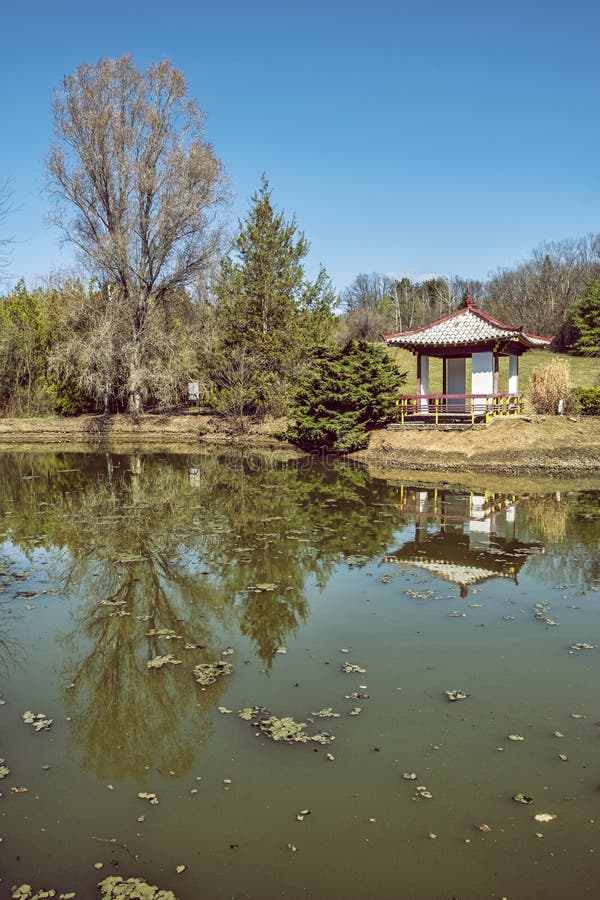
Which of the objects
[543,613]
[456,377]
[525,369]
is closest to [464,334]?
[456,377]

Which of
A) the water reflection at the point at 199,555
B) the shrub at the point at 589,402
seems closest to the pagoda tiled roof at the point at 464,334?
the shrub at the point at 589,402

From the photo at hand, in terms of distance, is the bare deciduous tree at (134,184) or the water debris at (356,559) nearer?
the water debris at (356,559)

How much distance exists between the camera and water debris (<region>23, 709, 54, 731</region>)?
575 cm

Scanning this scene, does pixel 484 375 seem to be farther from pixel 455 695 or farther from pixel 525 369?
pixel 525 369

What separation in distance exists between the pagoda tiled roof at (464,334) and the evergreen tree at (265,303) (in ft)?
20.7

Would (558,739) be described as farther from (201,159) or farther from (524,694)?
(201,159)

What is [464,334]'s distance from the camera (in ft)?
89.4

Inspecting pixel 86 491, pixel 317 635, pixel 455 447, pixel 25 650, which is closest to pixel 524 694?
pixel 317 635

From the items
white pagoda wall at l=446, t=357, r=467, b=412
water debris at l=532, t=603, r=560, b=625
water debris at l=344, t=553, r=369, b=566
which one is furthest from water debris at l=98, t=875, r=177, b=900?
white pagoda wall at l=446, t=357, r=467, b=412

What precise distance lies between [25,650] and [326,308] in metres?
30.5

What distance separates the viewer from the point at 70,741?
5.54 m

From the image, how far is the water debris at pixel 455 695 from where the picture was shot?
6.16 m

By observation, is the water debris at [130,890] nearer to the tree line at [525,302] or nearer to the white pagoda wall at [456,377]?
the white pagoda wall at [456,377]

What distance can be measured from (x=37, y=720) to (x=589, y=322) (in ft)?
189
